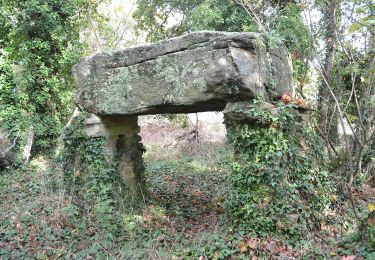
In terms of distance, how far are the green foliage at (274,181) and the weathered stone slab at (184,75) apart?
53cm

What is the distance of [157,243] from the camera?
5.07 m

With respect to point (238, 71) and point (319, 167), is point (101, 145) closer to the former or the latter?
point (238, 71)

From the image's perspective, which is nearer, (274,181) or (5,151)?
(274,181)

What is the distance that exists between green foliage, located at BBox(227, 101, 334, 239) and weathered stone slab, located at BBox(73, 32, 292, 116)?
0.53 m

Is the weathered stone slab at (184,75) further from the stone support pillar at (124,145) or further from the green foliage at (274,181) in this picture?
the green foliage at (274,181)

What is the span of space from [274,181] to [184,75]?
2.09m

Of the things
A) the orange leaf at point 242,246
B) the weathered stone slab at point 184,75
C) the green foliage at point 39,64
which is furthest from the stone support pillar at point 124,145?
the green foliage at point 39,64

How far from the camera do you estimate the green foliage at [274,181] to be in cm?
466

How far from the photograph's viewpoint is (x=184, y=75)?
5305mm

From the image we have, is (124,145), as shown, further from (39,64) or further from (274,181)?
(39,64)

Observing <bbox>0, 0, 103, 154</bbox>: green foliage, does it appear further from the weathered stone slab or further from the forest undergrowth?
the weathered stone slab

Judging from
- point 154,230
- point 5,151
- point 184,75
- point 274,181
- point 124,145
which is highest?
point 184,75

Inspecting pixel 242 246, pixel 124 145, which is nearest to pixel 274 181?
pixel 242 246

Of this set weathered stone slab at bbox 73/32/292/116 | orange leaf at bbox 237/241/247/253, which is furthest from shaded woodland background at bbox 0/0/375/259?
weathered stone slab at bbox 73/32/292/116
